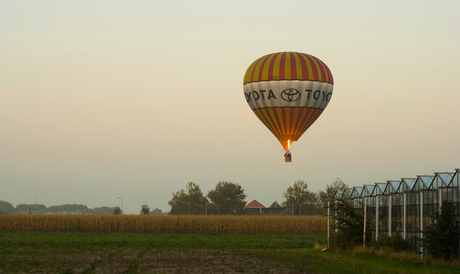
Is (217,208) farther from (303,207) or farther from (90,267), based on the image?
(90,267)

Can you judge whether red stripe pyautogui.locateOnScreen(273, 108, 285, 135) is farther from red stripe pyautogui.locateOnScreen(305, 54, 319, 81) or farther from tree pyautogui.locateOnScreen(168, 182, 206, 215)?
tree pyautogui.locateOnScreen(168, 182, 206, 215)

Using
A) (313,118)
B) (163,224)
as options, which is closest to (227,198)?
(163,224)

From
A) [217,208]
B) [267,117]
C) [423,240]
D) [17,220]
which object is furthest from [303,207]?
[423,240]

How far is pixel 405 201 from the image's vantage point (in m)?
32.2

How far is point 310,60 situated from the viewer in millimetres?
39062

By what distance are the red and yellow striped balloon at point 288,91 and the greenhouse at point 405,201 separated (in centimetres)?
618

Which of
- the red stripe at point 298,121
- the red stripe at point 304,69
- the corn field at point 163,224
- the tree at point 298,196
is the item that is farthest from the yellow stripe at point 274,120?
the tree at point 298,196

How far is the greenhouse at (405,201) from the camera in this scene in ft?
91.9

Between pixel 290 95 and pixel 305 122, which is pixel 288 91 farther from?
pixel 305 122

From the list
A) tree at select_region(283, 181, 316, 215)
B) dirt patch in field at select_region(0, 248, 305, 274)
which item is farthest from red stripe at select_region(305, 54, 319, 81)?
tree at select_region(283, 181, 316, 215)

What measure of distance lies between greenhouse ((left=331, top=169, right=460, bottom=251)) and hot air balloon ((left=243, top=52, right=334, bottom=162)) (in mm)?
Result: 6014

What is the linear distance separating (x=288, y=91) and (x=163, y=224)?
1251 inches

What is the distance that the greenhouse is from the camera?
28.0 m

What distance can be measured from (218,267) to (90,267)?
19.7ft
